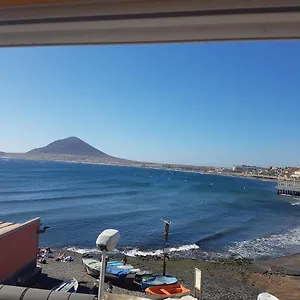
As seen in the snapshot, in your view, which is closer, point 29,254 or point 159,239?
point 29,254

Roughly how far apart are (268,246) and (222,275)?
601cm

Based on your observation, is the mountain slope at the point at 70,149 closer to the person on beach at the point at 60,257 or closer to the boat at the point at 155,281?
the person on beach at the point at 60,257

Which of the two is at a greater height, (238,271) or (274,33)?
(274,33)

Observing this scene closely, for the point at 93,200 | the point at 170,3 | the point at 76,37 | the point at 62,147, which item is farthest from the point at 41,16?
the point at 62,147

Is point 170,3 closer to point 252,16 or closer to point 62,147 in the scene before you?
point 252,16

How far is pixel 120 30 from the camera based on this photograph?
0.84 metres

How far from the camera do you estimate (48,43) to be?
36.8 inches

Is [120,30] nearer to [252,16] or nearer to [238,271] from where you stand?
[252,16]

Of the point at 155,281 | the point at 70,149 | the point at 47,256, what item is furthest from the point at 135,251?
the point at 70,149

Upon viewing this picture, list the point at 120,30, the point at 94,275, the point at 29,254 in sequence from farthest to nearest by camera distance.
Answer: the point at 94,275 < the point at 29,254 < the point at 120,30

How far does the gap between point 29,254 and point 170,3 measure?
9100 mm

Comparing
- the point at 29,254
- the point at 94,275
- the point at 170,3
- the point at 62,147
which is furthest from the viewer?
the point at 62,147

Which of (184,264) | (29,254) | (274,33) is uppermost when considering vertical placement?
(274,33)

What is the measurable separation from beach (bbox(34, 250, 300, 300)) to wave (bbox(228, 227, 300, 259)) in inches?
37.6
